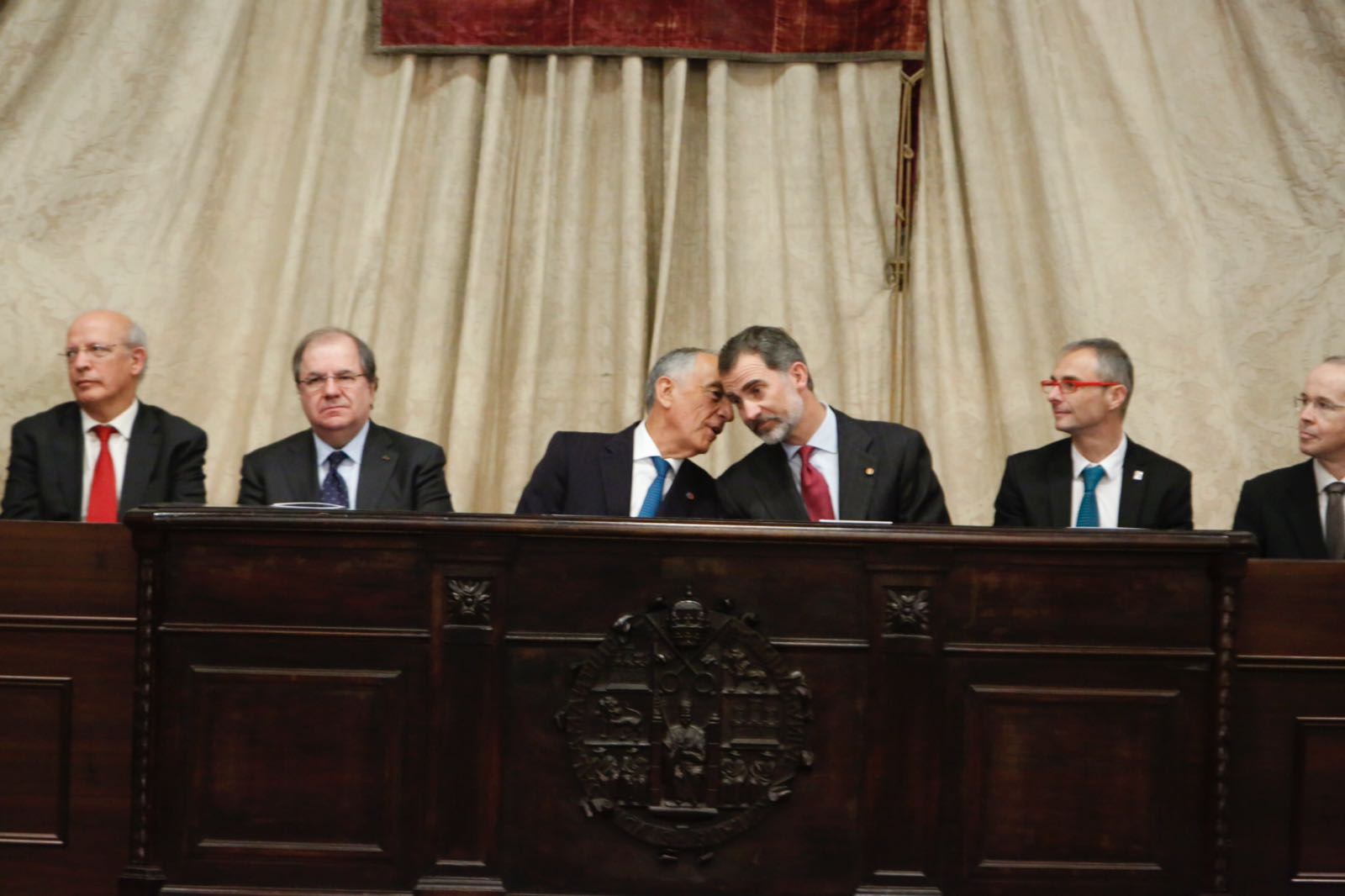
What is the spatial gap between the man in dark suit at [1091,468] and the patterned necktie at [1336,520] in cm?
37

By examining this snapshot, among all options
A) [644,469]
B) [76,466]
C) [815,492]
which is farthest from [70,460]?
[815,492]

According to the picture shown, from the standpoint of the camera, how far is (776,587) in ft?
11.6

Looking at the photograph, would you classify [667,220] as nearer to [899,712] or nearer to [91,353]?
[91,353]

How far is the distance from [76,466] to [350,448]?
87 cm

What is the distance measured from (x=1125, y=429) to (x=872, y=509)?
5.81 ft

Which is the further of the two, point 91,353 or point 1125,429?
point 1125,429

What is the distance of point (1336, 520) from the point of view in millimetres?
4375

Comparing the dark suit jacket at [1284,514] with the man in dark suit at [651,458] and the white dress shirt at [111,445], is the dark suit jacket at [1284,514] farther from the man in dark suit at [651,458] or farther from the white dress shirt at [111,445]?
the white dress shirt at [111,445]

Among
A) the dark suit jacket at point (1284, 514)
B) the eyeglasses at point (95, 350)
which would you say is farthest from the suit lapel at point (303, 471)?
the dark suit jacket at point (1284, 514)

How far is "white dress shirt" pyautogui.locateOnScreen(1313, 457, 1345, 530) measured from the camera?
173 inches

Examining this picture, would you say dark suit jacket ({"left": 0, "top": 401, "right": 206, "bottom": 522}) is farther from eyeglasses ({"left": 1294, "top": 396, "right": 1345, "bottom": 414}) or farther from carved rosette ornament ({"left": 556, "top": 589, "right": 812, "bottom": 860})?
eyeglasses ({"left": 1294, "top": 396, "right": 1345, "bottom": 414})

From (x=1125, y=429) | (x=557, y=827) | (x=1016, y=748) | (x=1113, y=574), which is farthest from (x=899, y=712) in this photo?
(x=1125, y=429)

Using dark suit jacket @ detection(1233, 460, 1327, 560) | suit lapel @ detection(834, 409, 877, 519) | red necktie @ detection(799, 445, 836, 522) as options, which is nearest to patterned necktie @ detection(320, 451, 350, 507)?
red necktie @ detection(799, 445, 836, 522)

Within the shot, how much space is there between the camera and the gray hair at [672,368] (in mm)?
4566
